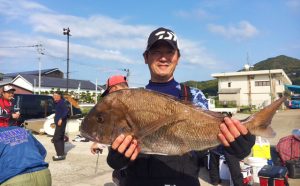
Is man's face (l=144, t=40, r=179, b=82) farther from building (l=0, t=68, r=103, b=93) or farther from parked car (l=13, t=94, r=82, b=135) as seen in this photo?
building (l=0, t=68, r=103, b=93)

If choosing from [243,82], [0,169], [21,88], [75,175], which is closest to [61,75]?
[21,88]

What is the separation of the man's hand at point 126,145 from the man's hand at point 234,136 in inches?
22.5

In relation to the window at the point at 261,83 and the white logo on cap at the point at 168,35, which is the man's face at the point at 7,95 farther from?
the window at the point at 261,83

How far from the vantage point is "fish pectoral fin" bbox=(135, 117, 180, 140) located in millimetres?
2201

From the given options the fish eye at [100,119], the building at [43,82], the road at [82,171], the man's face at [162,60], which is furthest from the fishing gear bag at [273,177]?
the building at [43,82]

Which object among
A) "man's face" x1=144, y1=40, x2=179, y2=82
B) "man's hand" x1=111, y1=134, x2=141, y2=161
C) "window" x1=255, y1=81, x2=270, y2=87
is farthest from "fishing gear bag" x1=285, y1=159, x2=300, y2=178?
"window" x1=255, y1=81, x2=270, y2=87

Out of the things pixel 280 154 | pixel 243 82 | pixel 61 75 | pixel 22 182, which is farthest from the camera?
pixel 61 75

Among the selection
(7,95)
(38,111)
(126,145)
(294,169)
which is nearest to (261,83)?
(38,111)

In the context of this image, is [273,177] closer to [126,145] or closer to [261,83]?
[126,145]

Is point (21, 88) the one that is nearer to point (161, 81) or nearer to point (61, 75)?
point (61, 75)

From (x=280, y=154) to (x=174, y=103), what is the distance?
746cm

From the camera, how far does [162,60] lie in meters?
2.74

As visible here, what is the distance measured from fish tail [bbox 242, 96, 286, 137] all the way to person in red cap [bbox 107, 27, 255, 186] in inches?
2.1

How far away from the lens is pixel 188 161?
2514 millimetres
